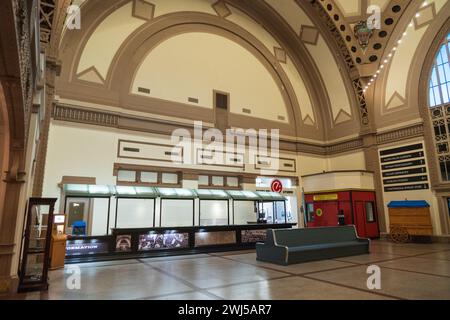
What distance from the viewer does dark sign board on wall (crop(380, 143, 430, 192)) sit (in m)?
13.8

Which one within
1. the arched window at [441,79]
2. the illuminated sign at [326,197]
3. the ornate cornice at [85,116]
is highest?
the arched window at [441,79]

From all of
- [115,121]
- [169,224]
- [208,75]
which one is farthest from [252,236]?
[208,75]

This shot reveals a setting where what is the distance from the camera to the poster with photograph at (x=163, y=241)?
378 inches

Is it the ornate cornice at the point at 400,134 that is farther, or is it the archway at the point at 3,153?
the ornate cornice at the point at 400,134

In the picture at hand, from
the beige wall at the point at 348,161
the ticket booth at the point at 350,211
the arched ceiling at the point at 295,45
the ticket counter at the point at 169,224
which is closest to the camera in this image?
the ticket counter at the point at 169,224

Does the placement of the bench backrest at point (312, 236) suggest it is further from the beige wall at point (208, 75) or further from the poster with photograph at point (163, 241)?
the beige wall at point (208, 75)

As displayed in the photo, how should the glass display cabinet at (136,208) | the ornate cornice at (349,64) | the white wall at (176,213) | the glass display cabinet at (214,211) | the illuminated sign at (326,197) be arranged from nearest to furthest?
the glass display cabinet at (136,208)
the white wall at (176,213)
the glass display cabinet at (214,211)
the illuminated sign at (326,197)
the ornate cornice at (349,64)

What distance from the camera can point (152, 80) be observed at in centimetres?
1313

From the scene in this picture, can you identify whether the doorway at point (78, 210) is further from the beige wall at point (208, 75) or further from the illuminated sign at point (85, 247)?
the beige wall at point (208, 75)

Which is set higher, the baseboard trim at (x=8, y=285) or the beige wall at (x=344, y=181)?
the beige wall at (x=344, y=181)

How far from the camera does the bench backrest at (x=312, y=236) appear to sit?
27.5ft

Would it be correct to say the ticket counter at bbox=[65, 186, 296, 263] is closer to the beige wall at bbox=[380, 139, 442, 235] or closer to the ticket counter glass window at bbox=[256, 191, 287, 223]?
the ticket counter glass window at bbox=[256, 191, 287, 223]

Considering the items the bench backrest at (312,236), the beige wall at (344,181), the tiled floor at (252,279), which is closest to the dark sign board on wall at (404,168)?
the beige wall at (344,181)
